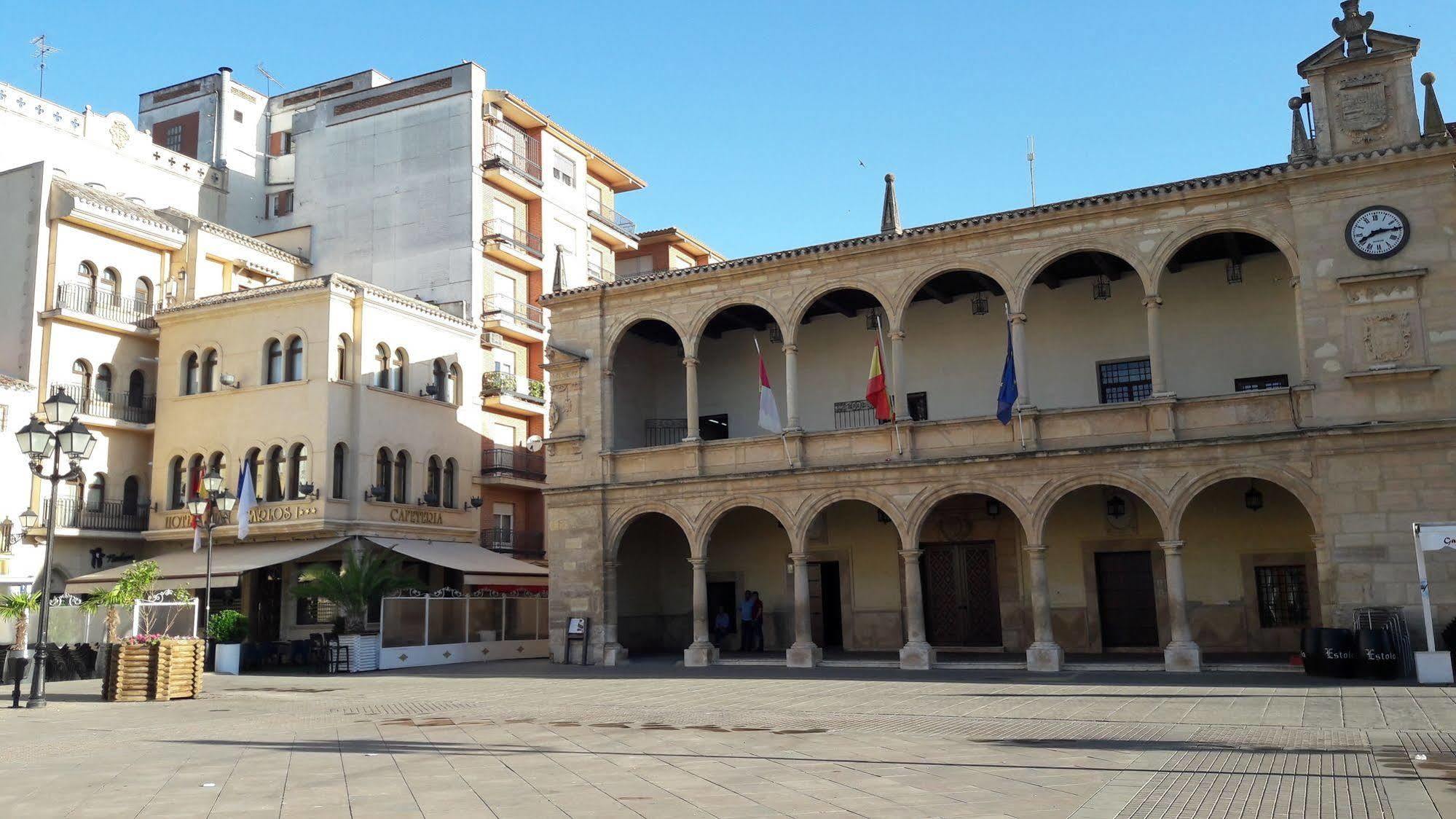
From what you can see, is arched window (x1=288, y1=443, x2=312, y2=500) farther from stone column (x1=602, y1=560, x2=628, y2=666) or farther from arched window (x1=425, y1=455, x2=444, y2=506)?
stone column (x1=602, y1=560, x2=628, y2=666)

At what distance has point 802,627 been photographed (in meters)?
23.4

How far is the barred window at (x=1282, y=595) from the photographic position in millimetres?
22250

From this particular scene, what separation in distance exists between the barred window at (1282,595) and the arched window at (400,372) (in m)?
23.2

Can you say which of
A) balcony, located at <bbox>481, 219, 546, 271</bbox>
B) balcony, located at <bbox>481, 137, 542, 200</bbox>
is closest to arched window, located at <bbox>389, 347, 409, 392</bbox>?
balcony, located at <bbox>481, 219, 546, 271</bbox>

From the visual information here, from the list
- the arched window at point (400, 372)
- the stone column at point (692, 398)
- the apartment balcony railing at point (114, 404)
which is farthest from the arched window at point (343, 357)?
the stone column at point (692, 398)

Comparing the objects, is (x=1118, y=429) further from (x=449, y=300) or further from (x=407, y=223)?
(x=407, y=223)

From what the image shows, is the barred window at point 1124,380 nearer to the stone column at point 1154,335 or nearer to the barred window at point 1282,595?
the stone column at point 1154,335

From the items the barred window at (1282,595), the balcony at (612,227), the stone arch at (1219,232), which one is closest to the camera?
the stone arch at (1219,232)

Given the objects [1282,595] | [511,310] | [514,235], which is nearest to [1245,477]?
[1282,595]

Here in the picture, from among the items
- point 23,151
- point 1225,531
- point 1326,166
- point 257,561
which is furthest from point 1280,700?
point 23,151

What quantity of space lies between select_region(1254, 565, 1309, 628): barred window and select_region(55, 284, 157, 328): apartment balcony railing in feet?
100

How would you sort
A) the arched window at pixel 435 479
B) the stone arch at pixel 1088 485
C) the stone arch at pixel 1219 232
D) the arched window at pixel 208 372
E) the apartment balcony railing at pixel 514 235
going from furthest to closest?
the apartment balcony railing at pixel 514 235 → the arched window at pixel 435 479 → the arched window at pixel 208 372 → the stone arch at pixel 1088 485 → the stone arch at pixel 1219 232

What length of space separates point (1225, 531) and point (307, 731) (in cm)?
1779

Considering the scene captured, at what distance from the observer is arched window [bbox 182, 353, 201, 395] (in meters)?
33.0
